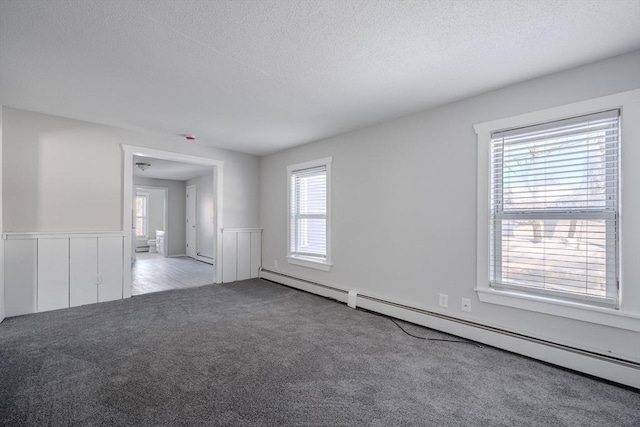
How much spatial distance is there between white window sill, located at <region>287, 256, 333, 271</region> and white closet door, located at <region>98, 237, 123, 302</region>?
240 cm

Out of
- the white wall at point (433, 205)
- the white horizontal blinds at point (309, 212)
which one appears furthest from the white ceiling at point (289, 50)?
the white horizontal blinds at point (309, 212)

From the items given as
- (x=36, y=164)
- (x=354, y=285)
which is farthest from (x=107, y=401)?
(x=36, y=164)

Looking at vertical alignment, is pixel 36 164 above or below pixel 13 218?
above

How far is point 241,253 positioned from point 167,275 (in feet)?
5.53

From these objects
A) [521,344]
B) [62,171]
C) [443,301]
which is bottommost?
[521,344]

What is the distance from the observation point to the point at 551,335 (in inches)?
91.0

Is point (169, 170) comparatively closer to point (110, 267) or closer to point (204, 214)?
point (204, 214)

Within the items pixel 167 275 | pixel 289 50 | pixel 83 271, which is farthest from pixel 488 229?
pixel 167 275

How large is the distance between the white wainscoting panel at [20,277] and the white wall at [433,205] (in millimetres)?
3380

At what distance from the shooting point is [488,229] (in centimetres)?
265

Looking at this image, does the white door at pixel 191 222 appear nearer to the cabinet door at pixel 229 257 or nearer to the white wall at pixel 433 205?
the cabinet door at pixel 229 257

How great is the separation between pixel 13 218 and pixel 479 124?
16.5 ft

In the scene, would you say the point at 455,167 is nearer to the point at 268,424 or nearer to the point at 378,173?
the point at 378,173

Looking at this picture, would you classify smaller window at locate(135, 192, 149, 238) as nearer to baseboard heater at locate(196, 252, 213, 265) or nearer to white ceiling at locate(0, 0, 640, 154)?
baseboard heater at locate(196, 252, 213, 265)
